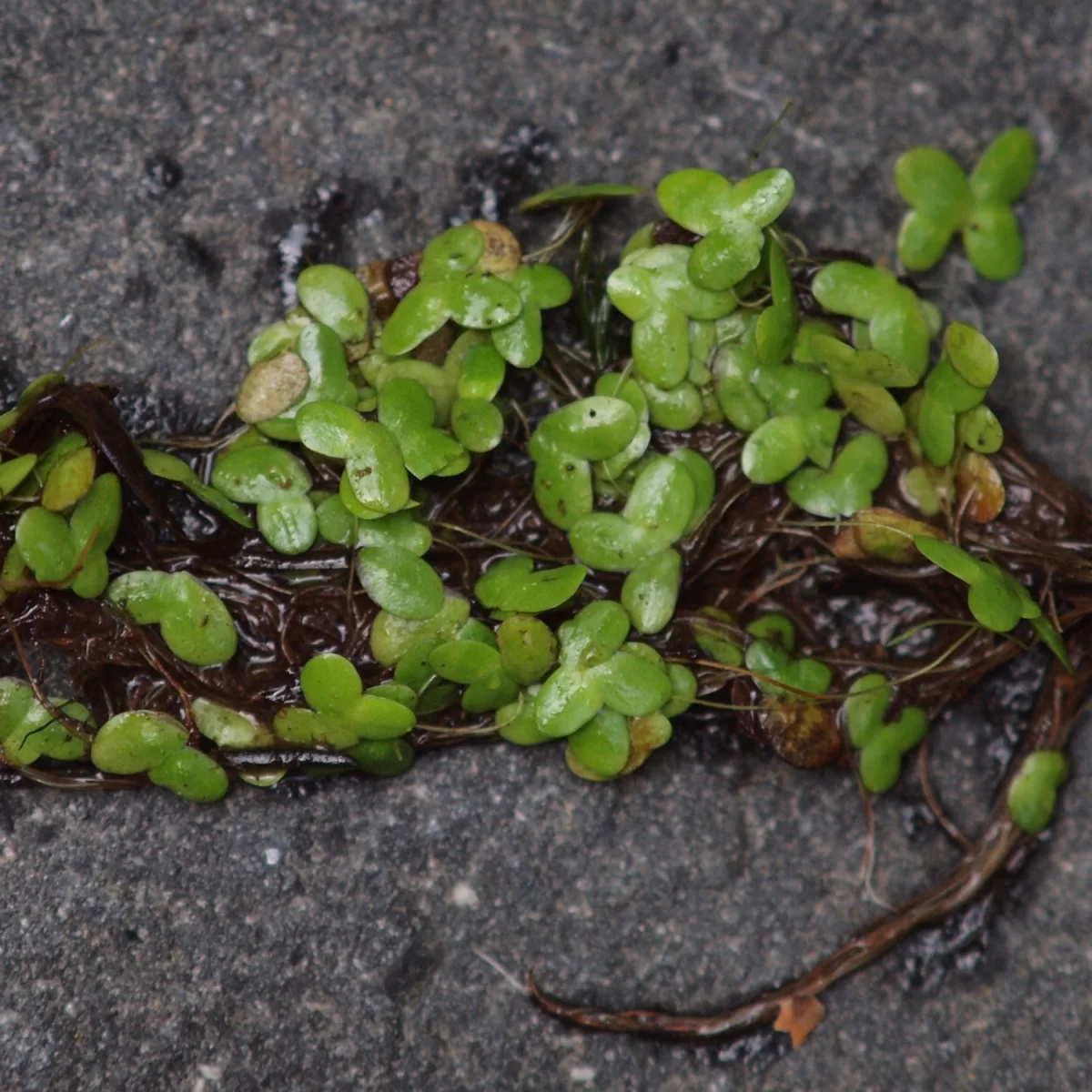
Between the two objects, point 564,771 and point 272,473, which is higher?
point 272,473

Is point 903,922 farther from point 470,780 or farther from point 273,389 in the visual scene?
point 273,389

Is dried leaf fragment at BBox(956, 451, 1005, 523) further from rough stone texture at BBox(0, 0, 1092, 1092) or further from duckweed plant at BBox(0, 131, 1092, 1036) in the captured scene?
rough stone texture at BBox(0, 0, 1092, 1092)

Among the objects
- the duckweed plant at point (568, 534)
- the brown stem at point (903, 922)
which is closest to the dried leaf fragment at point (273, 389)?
the duckweed plant at point (568, 534)

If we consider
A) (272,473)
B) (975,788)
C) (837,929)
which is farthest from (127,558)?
(975,788)

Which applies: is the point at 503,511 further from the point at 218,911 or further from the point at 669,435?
the point at 218,911

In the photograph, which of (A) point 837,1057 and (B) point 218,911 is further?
(A) point 837,1057

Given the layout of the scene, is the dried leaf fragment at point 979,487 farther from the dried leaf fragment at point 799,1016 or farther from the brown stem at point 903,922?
the dried leaf fragment at point 799,1016
